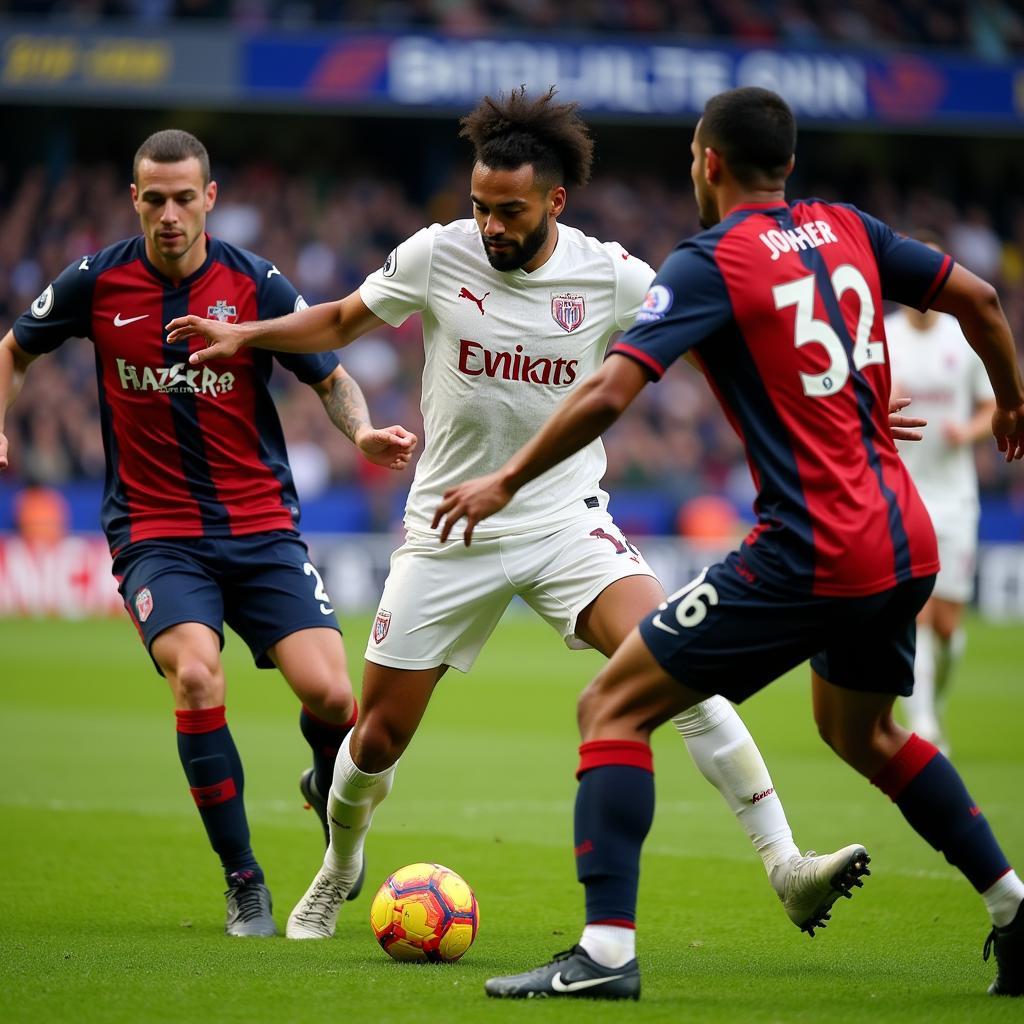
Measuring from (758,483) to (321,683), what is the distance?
6.82ft

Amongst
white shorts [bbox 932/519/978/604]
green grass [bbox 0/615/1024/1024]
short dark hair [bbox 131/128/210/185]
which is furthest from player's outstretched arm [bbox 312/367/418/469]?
white shorts [bbox 932/519/978/604]

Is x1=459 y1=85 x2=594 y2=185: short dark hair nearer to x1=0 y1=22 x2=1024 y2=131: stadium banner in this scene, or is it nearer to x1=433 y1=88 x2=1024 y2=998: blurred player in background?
x1=433 y1=88 x2=1024 y2=998: blurred player in background

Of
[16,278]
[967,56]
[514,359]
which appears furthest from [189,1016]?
[967,56]

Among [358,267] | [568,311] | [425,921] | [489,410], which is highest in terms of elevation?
[358,267]

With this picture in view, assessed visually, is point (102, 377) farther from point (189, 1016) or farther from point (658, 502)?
point (658, 502)

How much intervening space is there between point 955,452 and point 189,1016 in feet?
22.9

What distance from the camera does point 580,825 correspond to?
173 inches

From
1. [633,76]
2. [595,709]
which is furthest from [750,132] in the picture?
[633,76]

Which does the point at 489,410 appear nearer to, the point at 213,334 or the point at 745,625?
the point at 213,334

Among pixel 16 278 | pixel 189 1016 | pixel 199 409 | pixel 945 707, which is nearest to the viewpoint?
pixel 189 1016

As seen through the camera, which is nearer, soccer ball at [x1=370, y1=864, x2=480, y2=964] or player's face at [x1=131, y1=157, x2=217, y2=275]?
soccer ball at [x1=370, y1=864, x2=480, y2=964]

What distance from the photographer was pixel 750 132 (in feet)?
14.4

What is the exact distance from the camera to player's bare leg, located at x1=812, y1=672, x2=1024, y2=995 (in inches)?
180

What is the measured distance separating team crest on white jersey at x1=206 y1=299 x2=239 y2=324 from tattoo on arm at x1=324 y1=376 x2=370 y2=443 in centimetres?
47
